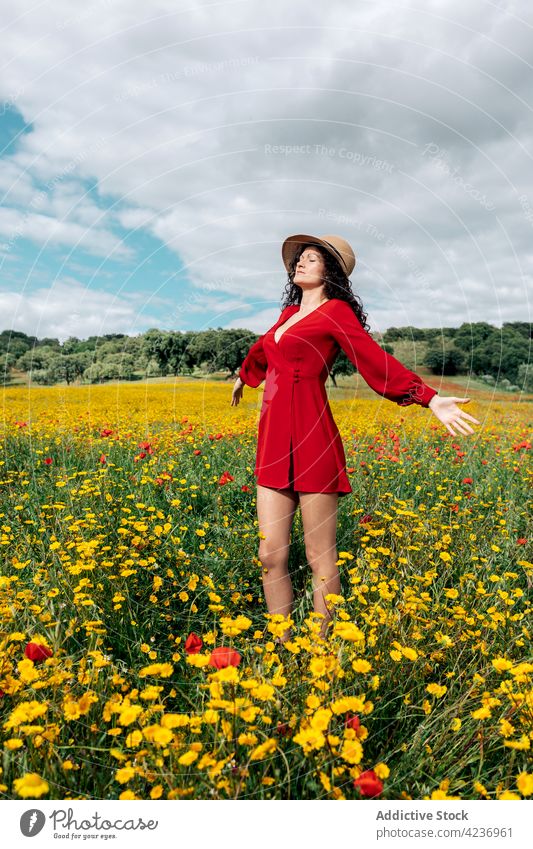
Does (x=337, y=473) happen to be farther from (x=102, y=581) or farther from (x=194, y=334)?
(x=194, y=334)

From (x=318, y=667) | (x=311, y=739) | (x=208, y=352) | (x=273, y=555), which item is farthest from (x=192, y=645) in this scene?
(x=208, y=352)

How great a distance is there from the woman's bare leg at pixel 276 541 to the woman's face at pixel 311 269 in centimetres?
120

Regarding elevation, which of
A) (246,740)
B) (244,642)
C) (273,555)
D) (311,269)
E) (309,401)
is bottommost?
(244,642)

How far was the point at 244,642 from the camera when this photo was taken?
8.82ft

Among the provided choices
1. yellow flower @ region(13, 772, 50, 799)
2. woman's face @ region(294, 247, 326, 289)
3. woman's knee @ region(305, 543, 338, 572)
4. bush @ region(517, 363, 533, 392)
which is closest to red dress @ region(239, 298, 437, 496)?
woman's face @ region(294, 247, 326, 289)

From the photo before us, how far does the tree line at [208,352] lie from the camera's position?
5328 mm

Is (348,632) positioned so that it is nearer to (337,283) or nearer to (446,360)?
(337,283)

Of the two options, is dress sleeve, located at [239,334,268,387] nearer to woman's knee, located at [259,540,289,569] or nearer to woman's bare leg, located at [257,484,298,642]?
woman's bare leg, located at [257,484,298,642]

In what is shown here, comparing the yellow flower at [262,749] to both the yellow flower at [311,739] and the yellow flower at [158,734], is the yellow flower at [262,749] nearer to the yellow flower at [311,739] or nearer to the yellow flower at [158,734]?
the yellow flower at [311,739]

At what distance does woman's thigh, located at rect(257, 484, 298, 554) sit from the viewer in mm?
2998

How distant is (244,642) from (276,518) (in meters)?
0.67
